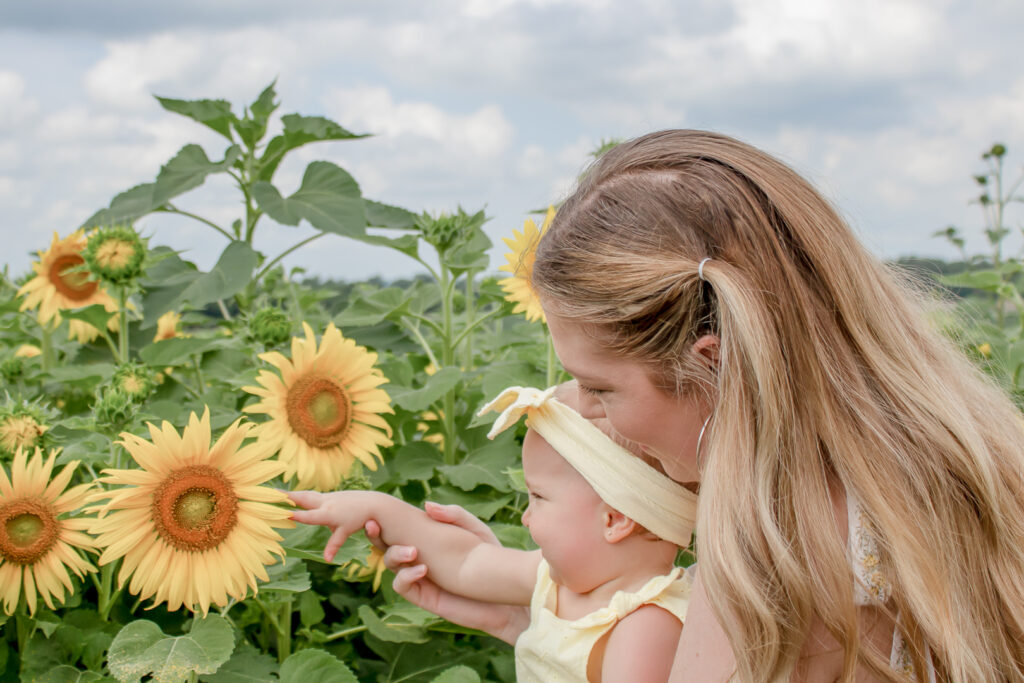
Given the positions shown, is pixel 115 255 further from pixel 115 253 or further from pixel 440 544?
pixel 440 544

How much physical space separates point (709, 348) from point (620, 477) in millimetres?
198

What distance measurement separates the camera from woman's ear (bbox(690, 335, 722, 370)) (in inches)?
42.5

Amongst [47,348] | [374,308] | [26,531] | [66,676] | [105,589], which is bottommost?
[66,676]

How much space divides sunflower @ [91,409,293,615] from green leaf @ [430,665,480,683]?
270mm

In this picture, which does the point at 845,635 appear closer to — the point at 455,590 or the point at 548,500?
the point at 548,500

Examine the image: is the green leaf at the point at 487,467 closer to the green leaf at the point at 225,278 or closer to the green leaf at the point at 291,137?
the green leaf at the point at 225,278

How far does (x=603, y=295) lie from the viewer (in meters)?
1.11

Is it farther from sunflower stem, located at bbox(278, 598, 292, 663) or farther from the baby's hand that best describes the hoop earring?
sunflower stem, located at bbox(278, 598, 292, 663)

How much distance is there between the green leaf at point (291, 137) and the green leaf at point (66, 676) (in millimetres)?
1208

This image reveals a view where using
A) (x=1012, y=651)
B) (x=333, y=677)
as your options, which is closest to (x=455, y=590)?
(x=333, y=677)

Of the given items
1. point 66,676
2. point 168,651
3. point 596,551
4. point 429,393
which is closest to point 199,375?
point 429,393

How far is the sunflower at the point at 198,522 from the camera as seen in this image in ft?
4.15

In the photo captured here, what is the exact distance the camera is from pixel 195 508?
1.29 metres

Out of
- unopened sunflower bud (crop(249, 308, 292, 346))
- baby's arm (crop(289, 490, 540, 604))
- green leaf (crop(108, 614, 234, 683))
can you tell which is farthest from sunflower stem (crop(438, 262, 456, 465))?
green leaf (crop(108, 614, 234, 683))
